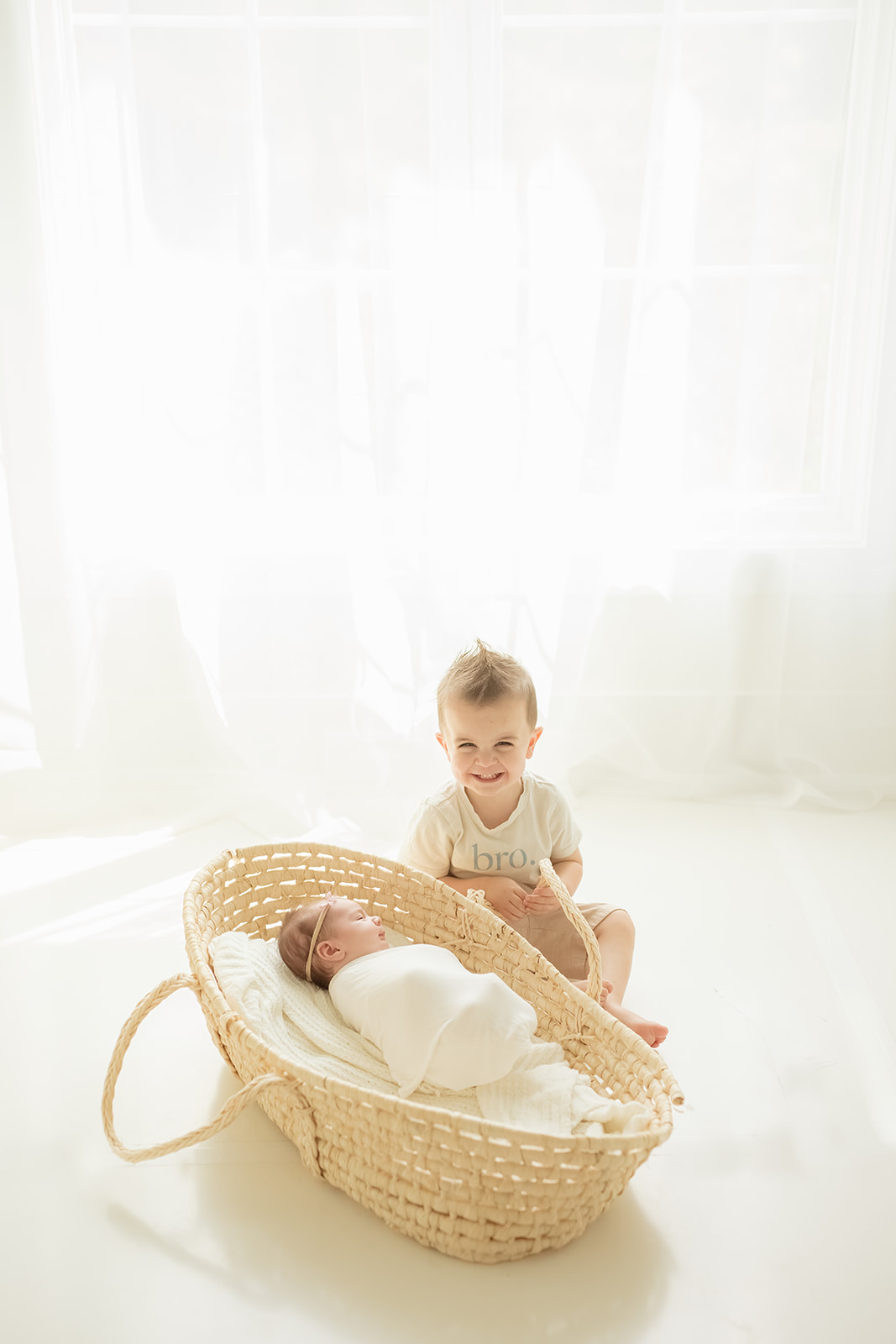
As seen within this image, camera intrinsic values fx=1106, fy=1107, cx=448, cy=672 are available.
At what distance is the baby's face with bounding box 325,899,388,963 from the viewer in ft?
4.66

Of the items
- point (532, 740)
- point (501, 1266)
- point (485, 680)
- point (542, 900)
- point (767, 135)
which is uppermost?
point (767, 135)

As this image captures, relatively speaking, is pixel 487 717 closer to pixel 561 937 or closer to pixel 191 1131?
pixel 561 937

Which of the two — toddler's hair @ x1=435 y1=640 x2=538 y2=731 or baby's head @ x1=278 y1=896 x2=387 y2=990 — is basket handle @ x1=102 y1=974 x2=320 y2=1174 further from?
toddler's hair @ x1=435 y1=640 x2=538 y2=731

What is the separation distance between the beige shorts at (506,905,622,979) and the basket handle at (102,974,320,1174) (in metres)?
0.51

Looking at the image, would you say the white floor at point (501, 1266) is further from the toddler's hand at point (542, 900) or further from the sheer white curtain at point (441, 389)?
the sheer white curtain at point (441, 389)

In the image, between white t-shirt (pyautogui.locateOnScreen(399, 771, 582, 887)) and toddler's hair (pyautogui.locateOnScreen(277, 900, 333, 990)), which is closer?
toddler's hair (pyautogui.locateOnScreen(277, 900, 333, 990))

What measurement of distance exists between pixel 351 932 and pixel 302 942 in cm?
6

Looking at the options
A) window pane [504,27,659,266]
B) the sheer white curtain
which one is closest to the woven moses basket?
the sheer white curtain

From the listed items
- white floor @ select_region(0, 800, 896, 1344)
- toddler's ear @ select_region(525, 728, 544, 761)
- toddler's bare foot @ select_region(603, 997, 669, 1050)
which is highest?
toddler's ear @ select_region(525, 728, 544, 761)

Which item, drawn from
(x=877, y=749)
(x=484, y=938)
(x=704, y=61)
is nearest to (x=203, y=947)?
(x=484, y=938)

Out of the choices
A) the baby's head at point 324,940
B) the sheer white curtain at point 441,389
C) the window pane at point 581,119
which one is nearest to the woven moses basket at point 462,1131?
the baby's head at point 324,940

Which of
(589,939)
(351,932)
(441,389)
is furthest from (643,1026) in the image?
(441,389)

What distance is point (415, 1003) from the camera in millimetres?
1265

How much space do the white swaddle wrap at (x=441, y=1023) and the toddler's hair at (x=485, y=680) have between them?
38 cm
